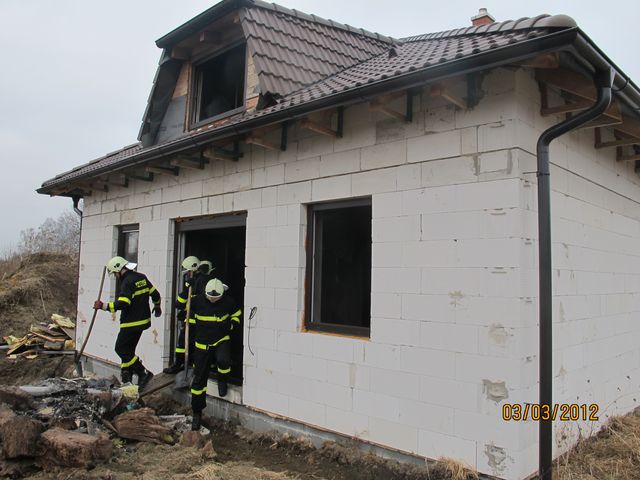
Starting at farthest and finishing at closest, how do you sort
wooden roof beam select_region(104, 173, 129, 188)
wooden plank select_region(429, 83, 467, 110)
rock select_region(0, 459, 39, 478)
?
wooden roof beam select_region(104, 173, 129, 188) < rock select_region(0, 459, 39, 478) < wooden plank select_region(429, 83, 467, 110)

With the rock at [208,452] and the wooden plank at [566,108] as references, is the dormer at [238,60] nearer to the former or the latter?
the wooden plank at [566,108]

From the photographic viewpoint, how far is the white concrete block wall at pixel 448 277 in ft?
13.8

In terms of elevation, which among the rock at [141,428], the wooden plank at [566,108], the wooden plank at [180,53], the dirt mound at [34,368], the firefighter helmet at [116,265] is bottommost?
the dirt mound at [34,368]

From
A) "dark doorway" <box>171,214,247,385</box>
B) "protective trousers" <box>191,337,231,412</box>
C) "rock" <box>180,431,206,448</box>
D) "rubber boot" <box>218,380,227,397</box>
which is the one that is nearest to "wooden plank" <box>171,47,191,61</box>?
"dark doorway" <box>171,214,247,385</box>

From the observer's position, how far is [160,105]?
9.08 meters

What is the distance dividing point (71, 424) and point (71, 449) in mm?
779

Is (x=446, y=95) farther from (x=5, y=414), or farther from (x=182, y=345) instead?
(x=5, y=414)

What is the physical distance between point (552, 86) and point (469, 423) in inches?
119

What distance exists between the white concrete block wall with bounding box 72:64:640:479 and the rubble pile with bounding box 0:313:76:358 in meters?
7.40

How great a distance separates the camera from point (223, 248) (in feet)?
29.7

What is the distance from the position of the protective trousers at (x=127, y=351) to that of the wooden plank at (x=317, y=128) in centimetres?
412

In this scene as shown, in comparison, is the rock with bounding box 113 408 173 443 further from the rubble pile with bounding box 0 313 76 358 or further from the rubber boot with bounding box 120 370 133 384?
the rubble pile with bounding box 0 313 76 358

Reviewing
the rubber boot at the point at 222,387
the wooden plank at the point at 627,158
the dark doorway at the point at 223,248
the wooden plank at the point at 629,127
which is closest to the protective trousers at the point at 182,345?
the dark doorway at the point at 223,248

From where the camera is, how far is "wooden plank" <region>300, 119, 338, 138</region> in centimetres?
525
